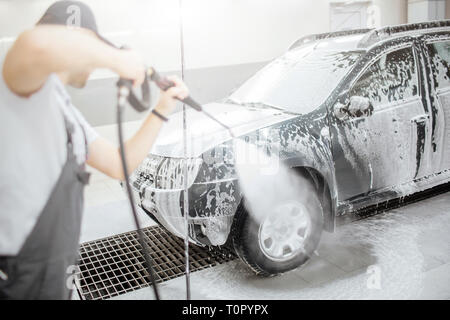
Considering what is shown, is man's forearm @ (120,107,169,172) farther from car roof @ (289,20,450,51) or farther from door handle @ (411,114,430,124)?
door handle @ (411,114,430,124)

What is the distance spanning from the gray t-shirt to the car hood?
1268mm

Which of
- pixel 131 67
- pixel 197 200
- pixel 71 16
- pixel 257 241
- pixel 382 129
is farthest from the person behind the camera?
pixel 382 129

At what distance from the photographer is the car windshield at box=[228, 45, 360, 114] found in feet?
9.86

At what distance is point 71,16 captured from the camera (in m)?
1.52

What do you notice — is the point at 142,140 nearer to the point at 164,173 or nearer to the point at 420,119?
the point at 164,173

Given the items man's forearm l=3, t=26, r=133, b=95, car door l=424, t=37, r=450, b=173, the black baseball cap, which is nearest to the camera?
man's forearm l=3, t=26, r=133, b=95

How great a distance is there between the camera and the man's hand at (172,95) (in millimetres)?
1555

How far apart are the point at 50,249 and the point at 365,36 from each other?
2.73 m

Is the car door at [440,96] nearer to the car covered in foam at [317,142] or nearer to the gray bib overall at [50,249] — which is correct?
the car covered in foam at [317,142]

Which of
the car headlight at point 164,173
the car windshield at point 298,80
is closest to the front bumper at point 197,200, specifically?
the car headlight at point 164,173

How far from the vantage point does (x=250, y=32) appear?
4.59m

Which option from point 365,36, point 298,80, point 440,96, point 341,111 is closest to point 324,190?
point 341,111

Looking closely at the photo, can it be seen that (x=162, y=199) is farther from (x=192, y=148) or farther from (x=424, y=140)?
(x=424, y=140)

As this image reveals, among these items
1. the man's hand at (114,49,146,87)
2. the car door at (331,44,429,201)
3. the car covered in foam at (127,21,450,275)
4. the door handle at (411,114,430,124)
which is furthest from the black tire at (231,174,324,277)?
the man's hand at (114,49,146,87)
